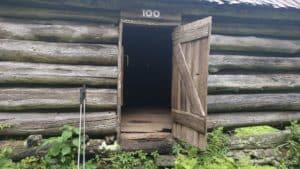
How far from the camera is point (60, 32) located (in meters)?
6.23

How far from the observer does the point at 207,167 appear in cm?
628

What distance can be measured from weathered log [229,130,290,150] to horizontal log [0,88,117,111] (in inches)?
100

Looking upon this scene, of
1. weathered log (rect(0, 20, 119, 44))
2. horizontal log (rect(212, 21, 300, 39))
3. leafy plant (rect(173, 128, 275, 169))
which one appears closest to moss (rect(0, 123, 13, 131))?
weathered log (rect(0, 20, 119, 44))

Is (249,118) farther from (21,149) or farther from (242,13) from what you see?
(21,149)

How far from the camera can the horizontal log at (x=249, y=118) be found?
712cm

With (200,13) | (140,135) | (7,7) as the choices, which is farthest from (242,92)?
(7,7)

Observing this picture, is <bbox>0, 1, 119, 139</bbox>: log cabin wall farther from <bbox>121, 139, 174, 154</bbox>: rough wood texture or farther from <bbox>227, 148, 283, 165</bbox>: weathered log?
<bbox>227, 148, 283, 165</bbox>: weathered log

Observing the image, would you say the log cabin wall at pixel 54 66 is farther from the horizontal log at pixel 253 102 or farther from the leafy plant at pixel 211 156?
the horizontal log at pixel 253 102

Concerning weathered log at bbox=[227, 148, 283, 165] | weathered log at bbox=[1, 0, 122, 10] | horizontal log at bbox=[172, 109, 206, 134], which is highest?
weathered log at bbox=[1, 0, 122, 10]

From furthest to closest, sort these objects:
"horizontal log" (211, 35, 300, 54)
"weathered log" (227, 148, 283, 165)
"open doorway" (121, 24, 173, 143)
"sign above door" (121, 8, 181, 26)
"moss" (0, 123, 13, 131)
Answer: "open doorway" (121, 24, 173, 143) < "horizontal log" (211, 35, 300, 54) < "weathered log" (227, 148, 283, 165) < "sign above door" (121, 8, 181, 26) < "moss" (0, 123, 13, 131)

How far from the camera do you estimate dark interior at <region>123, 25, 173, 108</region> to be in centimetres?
1098

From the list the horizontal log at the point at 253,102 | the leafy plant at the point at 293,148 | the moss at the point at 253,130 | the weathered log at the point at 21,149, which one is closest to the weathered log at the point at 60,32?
the weathered log at the point at 21,149

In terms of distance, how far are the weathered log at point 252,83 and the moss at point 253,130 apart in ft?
2.55

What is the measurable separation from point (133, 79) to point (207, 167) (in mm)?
5856
